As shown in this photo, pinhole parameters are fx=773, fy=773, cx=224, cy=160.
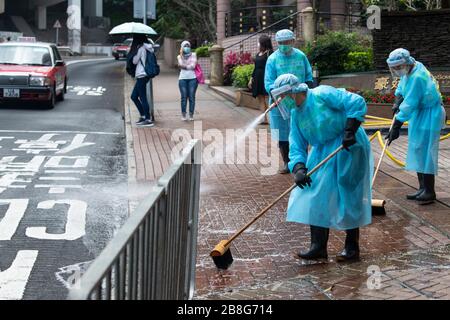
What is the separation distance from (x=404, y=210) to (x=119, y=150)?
565 cm

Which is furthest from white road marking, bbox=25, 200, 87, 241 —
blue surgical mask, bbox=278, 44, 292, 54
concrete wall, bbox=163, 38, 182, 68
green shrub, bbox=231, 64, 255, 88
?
concrete wall, bbox=163, 38, 182, 68

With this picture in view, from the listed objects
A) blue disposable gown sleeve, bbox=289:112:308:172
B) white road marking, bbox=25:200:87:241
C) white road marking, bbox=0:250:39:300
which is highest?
blue disposable gown sleeve, bbox=289:112:308:172

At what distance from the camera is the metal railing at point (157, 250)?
2730 mm

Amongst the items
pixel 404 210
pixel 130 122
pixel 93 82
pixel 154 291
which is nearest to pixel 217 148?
pixel 130 122

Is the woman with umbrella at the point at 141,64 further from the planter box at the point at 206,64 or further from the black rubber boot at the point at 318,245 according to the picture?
the planter box at the point at 206,64

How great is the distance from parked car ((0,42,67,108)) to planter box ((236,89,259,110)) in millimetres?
4419

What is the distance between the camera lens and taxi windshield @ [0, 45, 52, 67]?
60.8 ft

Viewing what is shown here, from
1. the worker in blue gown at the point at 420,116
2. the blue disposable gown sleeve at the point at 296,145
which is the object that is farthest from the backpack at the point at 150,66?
the blue disposable gown sleeve at the point at 296,145

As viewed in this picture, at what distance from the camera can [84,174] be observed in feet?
33.7

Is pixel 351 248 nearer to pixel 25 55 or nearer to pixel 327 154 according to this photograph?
pixel 327 154

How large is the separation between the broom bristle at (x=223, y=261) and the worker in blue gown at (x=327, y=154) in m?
0.58
